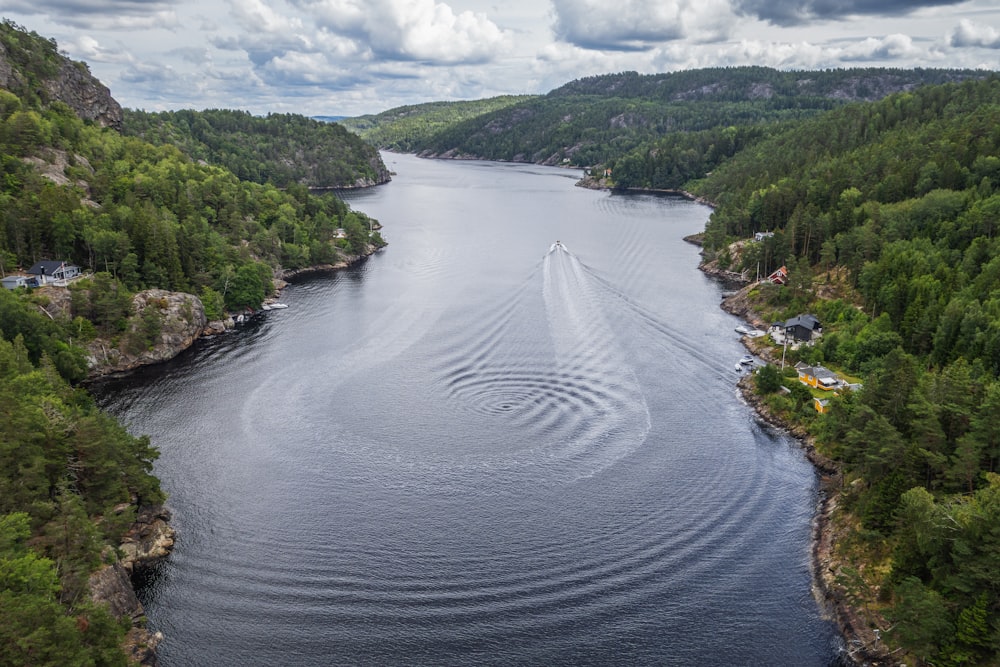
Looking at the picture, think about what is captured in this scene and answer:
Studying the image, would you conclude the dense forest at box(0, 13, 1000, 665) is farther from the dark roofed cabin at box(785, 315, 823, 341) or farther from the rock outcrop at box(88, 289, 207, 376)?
the rock outcrop at box(88, 289, 207, 376)

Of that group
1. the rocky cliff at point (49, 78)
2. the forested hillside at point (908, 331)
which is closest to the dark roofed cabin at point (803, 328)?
the forested hillside at point (908, 331)

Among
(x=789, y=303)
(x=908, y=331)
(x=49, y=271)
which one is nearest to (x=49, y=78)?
(x=49, y=271)

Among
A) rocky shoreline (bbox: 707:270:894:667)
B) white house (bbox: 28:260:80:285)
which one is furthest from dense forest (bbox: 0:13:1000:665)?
white house (bbox: 28:260:80:285)

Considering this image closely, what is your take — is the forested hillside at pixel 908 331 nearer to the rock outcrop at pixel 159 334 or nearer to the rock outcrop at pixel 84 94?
the rock outcrop at pixel 159 334

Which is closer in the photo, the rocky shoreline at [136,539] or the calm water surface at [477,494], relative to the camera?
the rocky shoreline at [136,539]

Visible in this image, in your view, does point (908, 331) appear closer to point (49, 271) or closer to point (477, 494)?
point (477, 494)

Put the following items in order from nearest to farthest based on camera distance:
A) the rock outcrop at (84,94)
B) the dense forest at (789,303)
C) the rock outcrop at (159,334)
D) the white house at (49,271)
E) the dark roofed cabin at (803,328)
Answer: the dense forest at (789,303)
the rock outcrop at (159,334)
the dark roofed cabin at (803,328)
the white house at (49,271)
the rock outcrop at (84,94)

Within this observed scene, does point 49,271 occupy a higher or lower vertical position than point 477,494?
higher

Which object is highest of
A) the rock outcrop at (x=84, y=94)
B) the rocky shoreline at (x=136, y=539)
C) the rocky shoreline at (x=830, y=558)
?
the rock outcrop at (x=84, y=94)
